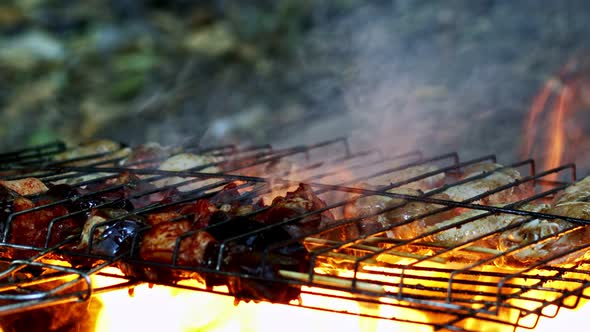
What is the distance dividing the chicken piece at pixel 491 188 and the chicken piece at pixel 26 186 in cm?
231

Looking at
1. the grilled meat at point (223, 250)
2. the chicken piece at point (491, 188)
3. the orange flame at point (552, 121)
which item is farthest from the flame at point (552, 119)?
the grilled meat at point (223, 250)

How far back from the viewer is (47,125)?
970 cm

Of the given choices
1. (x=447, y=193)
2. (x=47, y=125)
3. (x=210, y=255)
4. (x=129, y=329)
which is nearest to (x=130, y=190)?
(x=129, y=329)

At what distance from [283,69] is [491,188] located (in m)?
6.27

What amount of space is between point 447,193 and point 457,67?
4435 millimetres

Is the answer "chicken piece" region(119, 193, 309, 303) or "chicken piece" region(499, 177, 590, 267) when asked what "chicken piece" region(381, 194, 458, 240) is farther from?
"chicken piece" region(119, 193, 309, 303)

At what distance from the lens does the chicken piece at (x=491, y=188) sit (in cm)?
407

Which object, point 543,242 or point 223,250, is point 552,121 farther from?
point 223,250

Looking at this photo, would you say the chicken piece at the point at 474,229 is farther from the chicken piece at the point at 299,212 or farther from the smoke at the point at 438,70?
the smoke at the point at 438,70

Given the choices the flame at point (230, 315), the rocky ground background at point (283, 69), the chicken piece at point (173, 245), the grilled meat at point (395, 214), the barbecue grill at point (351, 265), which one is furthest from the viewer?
the rocky ground background at point (283, 69)

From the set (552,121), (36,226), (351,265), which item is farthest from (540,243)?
(552,121)

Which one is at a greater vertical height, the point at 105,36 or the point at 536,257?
the point at 105,36

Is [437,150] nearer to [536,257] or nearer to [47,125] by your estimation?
[536,257]

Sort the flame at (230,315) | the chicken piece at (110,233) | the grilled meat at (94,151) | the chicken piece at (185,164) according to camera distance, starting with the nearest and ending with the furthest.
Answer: the chicken piece at (110,233) → the flame at (230,315) → the chicken piece at (185,164) → the grilled meat at (94,151)
